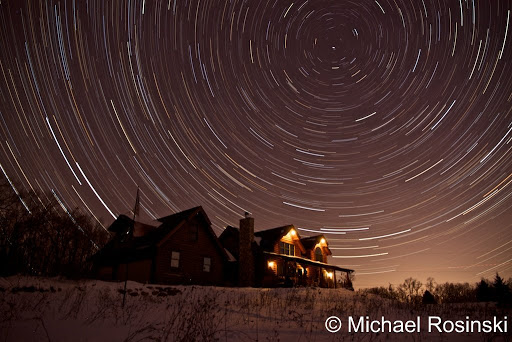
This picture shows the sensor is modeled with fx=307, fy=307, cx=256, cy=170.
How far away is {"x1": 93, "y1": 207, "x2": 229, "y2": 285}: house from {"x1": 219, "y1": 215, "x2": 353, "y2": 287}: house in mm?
2382

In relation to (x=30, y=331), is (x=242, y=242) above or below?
above

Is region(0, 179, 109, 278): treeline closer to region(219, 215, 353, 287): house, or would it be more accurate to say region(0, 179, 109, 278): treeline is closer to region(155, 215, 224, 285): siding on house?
region(155, 215, 224, 285): siding on house

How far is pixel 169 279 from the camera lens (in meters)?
24.7

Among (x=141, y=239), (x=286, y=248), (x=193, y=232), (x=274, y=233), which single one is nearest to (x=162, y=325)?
(x=193, y=232)

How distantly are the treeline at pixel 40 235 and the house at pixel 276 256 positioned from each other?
1512cm

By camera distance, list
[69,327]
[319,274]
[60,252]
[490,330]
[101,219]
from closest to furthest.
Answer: [69,327], [490,330], [319,274], [60,252], [101,219]

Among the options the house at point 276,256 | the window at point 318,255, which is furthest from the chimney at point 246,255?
the window at point 318,255

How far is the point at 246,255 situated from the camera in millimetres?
28766

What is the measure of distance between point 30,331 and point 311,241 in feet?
123

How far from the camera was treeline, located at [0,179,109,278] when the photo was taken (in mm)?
31781

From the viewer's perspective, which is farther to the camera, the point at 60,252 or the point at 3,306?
the point at 60,252

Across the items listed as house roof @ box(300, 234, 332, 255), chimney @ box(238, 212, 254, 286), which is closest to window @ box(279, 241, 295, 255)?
house roof @ box(300, 234, 332, 255)

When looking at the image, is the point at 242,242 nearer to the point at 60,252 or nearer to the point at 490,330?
the point at 490,330

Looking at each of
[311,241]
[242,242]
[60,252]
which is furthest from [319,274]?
[60,252]
